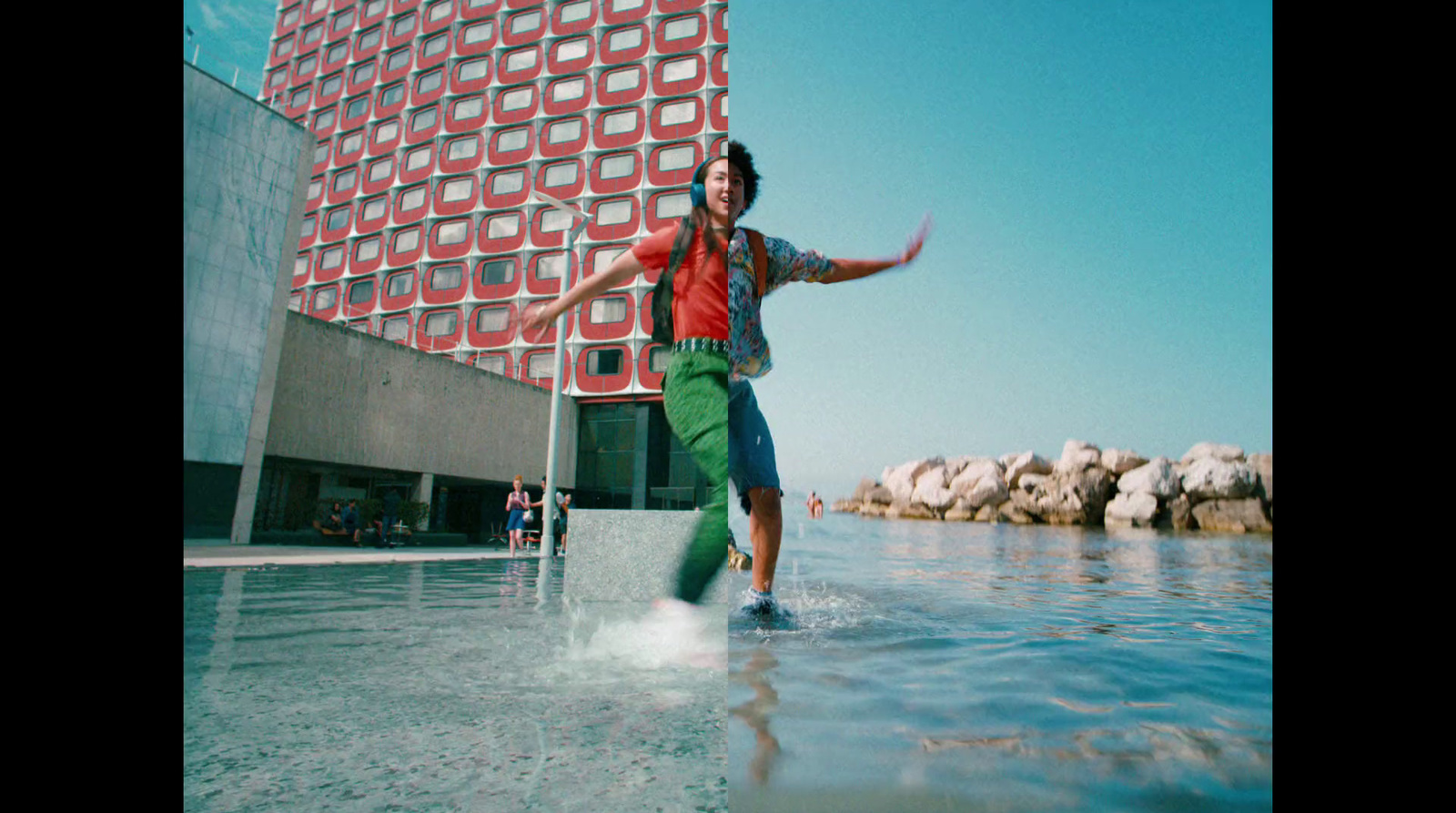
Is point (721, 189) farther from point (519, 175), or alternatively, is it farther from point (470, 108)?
point (470, 108)

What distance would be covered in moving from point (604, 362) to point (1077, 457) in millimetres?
22870

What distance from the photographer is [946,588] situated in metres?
4.89

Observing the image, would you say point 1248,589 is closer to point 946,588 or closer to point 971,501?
point 946,588

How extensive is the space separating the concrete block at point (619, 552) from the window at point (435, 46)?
131ft

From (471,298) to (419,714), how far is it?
1415 inches

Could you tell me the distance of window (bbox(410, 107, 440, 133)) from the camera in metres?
37.7

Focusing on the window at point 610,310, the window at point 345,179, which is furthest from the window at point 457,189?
the window at point 610,310

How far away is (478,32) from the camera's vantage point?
37094 mm

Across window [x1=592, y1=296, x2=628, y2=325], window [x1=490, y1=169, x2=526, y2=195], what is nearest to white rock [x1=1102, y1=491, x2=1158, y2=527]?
window [x1=592, y1=296, x2=628, y2=325]

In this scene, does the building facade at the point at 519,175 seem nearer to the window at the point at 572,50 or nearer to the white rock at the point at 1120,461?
the window at the point at 572,50

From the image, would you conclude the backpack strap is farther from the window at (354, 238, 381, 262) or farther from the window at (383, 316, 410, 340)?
the window at (354, 238, 381, 262)

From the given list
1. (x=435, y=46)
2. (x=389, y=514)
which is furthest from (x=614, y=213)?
(x=389, y=514)
